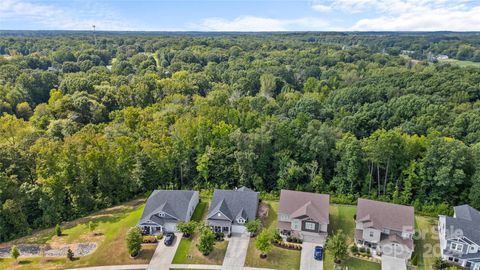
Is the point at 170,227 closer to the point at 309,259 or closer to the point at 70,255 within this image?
the point at 70,255

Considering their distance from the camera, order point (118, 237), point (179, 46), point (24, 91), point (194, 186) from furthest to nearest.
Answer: point (179, 46) → point (24, 91) → point (194, 186) → point (118, 237)

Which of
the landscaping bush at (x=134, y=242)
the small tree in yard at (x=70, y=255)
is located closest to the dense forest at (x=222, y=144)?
the small tree in yard at (x=70, y=255)

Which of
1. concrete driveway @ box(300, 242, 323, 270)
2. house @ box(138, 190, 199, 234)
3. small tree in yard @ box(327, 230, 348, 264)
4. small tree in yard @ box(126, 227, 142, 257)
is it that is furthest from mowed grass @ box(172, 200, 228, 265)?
small tree in yard @ box(327, 230, 348, 264)

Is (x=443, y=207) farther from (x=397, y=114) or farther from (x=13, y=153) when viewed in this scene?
(x=13, y=153)

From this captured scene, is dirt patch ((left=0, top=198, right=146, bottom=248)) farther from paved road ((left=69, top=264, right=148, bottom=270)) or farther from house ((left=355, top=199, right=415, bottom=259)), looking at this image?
house ((left=355, top=199, right=415, bottom=259))

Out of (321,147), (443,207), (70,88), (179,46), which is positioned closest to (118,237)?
(321,147)
